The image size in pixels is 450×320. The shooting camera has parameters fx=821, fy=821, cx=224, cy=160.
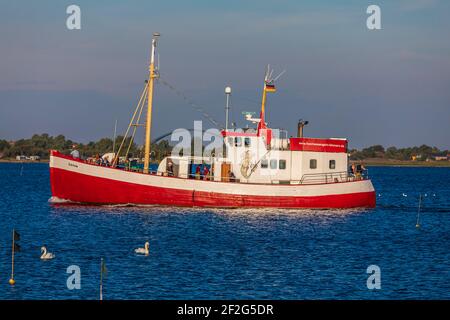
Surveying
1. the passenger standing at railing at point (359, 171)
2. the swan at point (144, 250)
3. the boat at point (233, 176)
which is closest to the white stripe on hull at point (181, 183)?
the boat at point (233, 176)

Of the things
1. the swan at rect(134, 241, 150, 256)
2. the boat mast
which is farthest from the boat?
the swan at rect(134, 241, 150, 256)

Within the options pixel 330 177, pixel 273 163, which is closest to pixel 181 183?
pixel 273 163

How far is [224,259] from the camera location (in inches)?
1501

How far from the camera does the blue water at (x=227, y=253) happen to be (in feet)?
102

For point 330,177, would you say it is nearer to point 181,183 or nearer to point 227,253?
point 181,183

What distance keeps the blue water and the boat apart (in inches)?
36.7

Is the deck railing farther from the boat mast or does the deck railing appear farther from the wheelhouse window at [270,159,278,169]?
the boat mast

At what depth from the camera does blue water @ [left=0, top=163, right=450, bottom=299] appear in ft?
102

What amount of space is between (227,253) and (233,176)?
17560 mm

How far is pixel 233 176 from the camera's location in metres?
57.3

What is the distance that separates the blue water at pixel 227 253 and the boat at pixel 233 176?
93 cm

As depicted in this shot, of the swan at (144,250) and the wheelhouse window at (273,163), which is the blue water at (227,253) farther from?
the wheelhouse window at (273,163)
